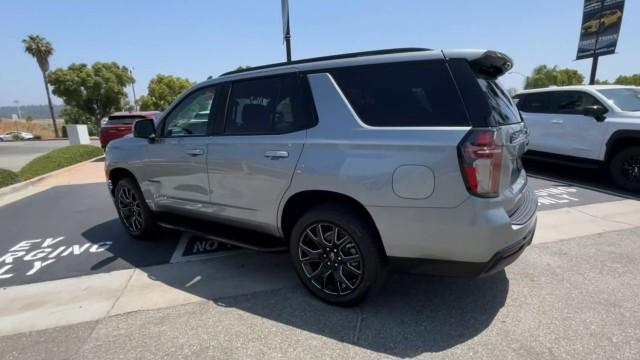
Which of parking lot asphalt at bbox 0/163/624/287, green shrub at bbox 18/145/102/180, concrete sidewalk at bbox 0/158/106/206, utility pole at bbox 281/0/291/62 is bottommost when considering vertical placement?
concrete sidewalk at bbox 0/158/106/206

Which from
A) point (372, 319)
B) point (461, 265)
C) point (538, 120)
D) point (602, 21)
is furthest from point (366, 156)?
point (602, 21)

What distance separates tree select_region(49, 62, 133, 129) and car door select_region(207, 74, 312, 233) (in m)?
39.4

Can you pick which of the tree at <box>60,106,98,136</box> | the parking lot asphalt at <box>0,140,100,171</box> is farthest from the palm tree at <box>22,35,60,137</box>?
the parking lot asphalt at <box>0,140,100,171</box>

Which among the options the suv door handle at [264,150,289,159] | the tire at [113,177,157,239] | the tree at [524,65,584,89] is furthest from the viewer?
the tree at [524,65,584,89]

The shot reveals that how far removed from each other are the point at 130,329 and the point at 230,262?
4.20ft

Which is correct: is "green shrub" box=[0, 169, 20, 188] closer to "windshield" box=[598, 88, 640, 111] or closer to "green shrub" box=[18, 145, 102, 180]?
"green shrub" box=[18, 145, 102, 180]

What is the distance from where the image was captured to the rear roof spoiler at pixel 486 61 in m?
2.48

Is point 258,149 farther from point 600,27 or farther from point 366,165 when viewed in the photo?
point 600,27

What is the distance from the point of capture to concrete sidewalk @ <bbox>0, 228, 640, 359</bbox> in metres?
2.46

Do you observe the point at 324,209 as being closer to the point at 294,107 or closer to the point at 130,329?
the point at 294,107

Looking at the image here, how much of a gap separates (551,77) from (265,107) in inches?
2481

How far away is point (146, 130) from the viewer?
4.08 meters

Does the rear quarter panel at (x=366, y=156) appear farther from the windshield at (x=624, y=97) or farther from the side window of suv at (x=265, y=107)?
the windshield at (x=624, y=97)

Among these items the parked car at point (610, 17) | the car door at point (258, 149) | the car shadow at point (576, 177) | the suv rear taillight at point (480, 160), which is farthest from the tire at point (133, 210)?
the parked car at point (610, 17)
